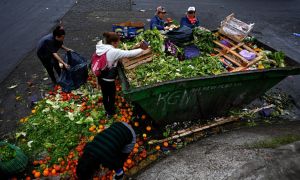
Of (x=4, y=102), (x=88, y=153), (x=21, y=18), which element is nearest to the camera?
(x=88, y=153)

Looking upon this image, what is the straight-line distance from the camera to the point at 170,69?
5.30 metres

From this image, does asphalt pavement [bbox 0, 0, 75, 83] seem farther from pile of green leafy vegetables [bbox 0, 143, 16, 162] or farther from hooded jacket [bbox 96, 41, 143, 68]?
hooded jacket [bbox 96, 41, 143, 68]

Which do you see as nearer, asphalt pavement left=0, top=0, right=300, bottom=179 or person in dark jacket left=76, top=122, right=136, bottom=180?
person in dark jacket left=76, top=122, right=136, bottom=180

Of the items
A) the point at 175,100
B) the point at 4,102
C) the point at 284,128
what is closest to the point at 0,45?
the point at 4,102

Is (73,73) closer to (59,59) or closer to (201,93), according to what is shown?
(59,59)

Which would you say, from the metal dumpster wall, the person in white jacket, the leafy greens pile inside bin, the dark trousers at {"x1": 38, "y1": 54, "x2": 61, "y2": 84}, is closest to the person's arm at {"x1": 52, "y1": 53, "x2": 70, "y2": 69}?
the dark trousers at {"x1": 38, "y1": 54, "x2": 61, "y2": 84}

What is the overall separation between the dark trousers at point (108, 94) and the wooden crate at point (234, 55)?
2434 mm

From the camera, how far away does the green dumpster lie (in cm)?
468

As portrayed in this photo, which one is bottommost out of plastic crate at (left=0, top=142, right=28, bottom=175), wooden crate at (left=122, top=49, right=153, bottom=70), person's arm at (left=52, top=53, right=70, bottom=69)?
plastic crate at (left=0, top=142, right=28, bottom=175)

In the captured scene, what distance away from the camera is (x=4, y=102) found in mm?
6332

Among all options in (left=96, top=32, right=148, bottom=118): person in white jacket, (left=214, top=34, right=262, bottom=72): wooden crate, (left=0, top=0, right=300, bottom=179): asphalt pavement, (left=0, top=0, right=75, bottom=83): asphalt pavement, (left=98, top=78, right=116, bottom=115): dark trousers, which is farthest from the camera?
(left=0, top=0, right=75, bottom=83): asphalt pavement

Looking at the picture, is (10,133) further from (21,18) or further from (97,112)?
(21,18)

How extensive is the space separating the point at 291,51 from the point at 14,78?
8.88m

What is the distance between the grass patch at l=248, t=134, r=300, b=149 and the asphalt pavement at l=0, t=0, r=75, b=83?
661 centimetres
